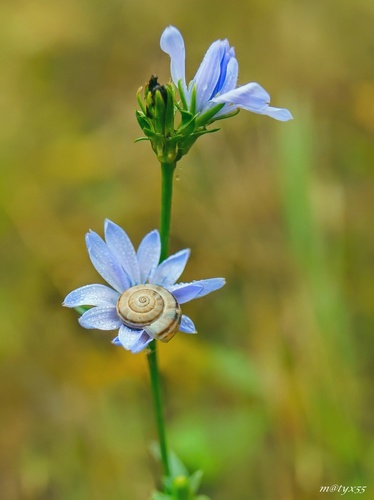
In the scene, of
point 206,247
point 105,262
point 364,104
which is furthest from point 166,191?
point 364,104

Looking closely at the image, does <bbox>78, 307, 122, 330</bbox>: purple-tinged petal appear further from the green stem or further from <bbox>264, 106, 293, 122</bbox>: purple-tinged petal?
<bbox>264, 106, 293, 122</bbox>: purple-tinged petal

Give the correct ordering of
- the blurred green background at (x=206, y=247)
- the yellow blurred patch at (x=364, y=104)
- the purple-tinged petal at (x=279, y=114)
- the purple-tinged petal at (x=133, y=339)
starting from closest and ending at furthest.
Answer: the purple-tinged petal at (x=133, y=339) < the purple-tinged petal at (x=279, y=114) < the blurred green background at (x=206, y=247) < the yellow blurred patch at (x=364, y=104)

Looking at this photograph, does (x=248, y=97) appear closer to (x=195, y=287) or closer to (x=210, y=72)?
(x=210, y=72)

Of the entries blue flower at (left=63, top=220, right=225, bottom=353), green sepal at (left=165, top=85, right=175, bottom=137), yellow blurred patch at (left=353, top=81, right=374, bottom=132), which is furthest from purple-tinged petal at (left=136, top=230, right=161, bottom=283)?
yellow blurred patch at (left=353, top=81, right=374, bottom=132)

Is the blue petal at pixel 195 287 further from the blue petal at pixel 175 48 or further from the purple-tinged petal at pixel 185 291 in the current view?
the blue petal at pixel 175 48

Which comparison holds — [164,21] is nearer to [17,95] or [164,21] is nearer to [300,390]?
[17,95]

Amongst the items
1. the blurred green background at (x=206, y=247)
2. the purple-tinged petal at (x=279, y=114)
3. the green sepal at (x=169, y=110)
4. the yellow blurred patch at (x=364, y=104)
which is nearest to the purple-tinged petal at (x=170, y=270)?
the green sepal at (x=169, y=110)
